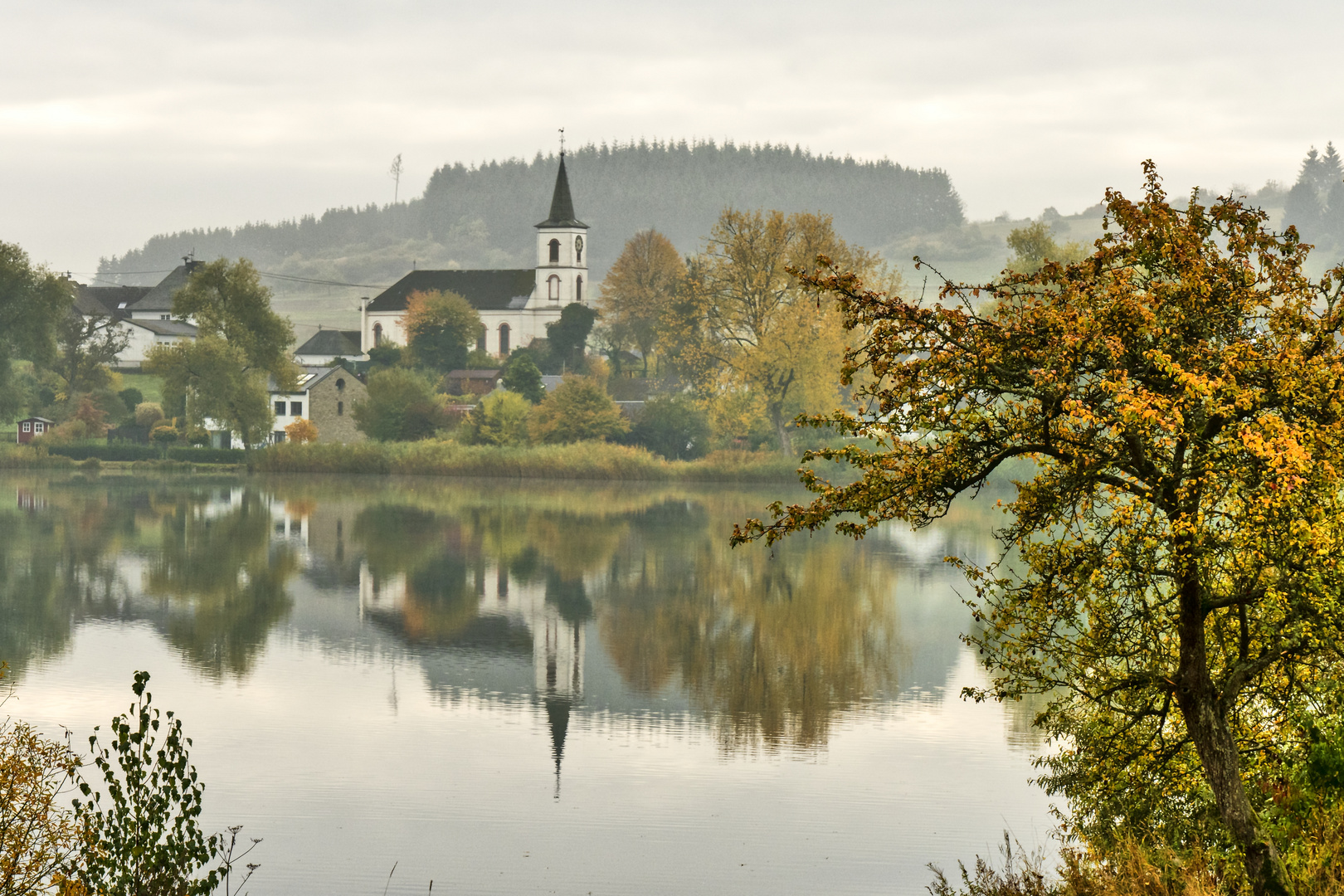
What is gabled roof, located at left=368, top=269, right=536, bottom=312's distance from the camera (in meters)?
148

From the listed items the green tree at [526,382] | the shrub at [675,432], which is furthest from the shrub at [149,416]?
the shrub at [675,432]

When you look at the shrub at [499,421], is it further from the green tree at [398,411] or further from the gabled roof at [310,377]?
the gabled roof at [310,377]

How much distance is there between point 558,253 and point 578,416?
72.0 meters

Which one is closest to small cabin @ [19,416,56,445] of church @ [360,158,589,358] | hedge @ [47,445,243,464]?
hedge @ [47,445,243,464]

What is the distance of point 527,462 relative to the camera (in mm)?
77438

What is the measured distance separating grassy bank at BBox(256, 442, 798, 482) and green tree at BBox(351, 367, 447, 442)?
7.21 ft

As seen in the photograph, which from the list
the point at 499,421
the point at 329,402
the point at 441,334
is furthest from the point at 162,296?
the point at 499,421

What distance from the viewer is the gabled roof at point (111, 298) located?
467ft

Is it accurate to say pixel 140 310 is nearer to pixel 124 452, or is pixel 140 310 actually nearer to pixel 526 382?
pixel 124 452

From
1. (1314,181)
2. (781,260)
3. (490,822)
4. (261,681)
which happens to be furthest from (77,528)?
(1314,181)

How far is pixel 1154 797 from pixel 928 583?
28808 mm

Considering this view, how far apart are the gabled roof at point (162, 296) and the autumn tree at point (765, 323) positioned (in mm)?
77801

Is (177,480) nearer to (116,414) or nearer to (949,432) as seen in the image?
(116,414)

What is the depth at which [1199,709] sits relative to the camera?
10.6 m
